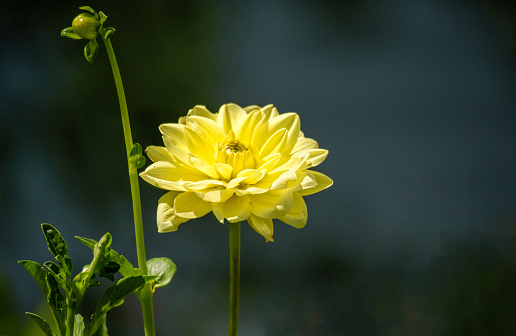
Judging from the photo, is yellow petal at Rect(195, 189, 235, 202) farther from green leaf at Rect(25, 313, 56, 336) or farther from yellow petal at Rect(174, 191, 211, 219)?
green leaf at Rect(25, 313, 56, 336)

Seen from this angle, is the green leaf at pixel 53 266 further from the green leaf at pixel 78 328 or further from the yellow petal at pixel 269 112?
the yellow petal at pixel 269 112

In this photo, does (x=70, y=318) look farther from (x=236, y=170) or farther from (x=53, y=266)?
(x=236, y=170)

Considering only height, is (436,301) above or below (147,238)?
below

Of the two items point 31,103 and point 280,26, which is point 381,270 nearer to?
point 280,26

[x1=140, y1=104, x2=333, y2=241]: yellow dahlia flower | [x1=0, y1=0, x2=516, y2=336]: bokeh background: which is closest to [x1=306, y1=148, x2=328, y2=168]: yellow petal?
[x1=140, y1=104, x2=333, y2=241]: yellow dahlia flower

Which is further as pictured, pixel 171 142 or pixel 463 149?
pixel 463 149

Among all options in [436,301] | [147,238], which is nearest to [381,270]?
[436,301]

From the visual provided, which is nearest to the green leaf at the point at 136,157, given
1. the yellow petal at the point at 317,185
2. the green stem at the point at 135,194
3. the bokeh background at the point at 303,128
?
the green stem at the point at 135,194

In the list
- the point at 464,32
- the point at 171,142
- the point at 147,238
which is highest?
the point at 464,32
